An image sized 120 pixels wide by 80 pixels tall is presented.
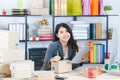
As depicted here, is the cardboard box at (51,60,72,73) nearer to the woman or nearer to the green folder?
the woman

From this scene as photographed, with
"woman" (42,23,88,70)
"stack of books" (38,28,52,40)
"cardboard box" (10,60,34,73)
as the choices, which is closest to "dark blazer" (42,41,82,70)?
"woman" (42,23,88,70)

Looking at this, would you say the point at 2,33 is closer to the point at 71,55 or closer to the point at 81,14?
the point at 71,55

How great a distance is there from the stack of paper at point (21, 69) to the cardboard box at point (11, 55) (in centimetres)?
13

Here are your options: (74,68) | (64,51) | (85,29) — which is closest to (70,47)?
A: (64,51)

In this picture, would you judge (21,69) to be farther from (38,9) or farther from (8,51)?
(38,9)

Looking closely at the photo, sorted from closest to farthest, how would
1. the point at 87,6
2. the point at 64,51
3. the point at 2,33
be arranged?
1. the point at 2,33
2. the point at 64,51
3. the point at 87,6

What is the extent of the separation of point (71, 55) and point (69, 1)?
1.53m

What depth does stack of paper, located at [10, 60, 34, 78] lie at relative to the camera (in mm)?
2867

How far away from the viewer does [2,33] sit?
10.1 feet

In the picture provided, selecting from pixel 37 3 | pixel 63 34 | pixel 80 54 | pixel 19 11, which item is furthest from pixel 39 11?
pixel 80 54

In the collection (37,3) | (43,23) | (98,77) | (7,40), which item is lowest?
(98,77)

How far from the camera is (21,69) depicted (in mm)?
2889

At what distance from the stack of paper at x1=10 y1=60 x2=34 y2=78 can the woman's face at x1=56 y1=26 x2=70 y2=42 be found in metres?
1.17

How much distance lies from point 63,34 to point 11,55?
1.22 m
